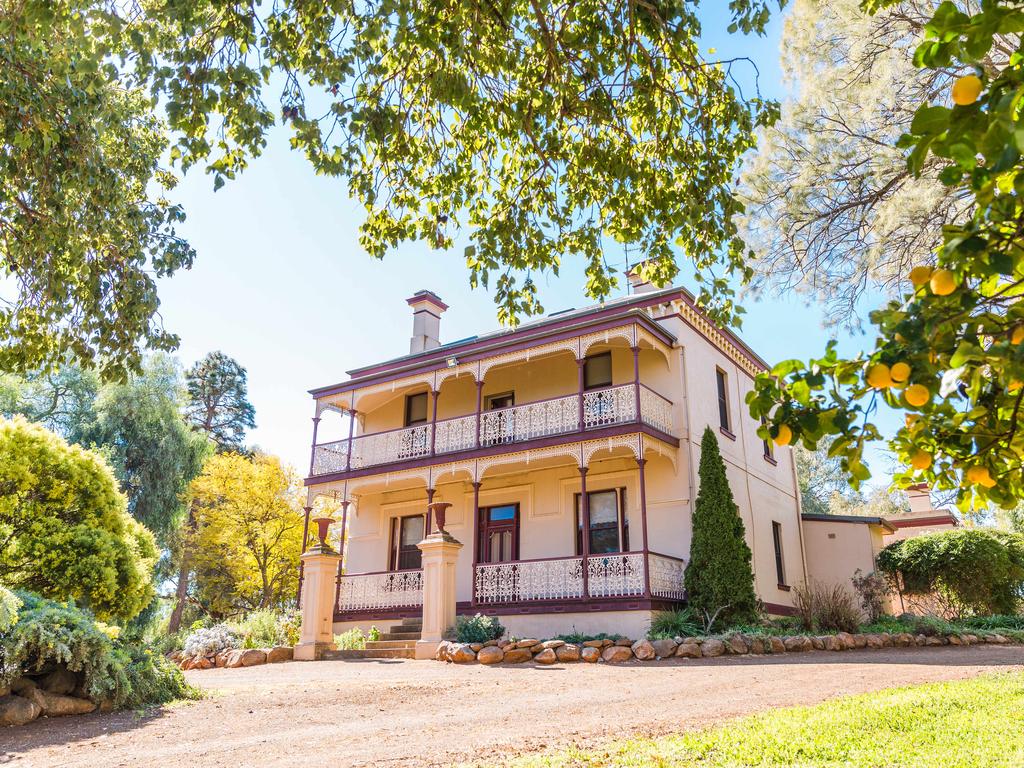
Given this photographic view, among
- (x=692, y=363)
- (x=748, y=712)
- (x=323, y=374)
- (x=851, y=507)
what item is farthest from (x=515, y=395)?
(x=851, y=507)

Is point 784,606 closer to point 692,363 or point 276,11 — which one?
point 692,363

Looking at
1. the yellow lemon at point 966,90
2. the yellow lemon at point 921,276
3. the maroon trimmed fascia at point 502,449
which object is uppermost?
the maroon trimmed fascia at point 502,449

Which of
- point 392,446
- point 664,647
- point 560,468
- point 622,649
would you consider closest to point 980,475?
point 622,649

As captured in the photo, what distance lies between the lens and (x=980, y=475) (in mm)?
2162

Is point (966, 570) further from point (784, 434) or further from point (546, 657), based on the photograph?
point (784, 434)

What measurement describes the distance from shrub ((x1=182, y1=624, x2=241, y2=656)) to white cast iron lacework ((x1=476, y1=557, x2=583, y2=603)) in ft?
16.0

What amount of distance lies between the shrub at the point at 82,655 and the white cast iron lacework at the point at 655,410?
1014 centimetres

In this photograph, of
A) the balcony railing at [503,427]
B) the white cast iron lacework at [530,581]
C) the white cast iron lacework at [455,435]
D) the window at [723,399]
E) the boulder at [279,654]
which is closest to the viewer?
the boulder at [279,654]

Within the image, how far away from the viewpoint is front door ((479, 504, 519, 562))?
697 inches

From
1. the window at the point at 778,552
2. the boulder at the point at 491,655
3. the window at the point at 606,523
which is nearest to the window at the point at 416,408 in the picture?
the window at the point at 606,523

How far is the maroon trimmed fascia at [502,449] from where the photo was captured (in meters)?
14.9

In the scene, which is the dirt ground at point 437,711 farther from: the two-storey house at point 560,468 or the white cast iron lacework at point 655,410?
the white cast iron lacework at point 655,410

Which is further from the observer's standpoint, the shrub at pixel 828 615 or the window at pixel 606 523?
the window at pixel 606 523

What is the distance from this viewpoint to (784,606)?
18.1 meters
